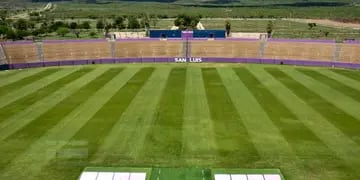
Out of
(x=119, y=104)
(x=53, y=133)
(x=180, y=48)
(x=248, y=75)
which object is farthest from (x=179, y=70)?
(x=53, y=133)

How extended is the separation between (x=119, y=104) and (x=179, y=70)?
73.7ft

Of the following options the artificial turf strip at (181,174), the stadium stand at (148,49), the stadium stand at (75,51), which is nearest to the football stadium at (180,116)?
the artificial turf strip at (181,174)

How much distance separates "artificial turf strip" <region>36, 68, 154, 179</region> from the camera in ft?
88.3

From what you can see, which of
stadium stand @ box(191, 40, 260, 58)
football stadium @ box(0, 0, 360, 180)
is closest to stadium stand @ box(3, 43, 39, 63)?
football stadium @ box(0, 0, 360, 180)

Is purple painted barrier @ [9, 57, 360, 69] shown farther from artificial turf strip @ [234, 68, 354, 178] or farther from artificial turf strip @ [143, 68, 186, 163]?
artificial turf strip @ [234, 68, 354, 178]

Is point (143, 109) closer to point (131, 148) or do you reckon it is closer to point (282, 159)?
point (131, 148)

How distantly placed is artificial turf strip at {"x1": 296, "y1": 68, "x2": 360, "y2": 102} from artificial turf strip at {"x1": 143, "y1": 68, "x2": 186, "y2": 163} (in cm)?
2031

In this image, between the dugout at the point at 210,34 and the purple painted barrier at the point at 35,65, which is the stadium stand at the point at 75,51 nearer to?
the purple painted barrier at the point at 35,65

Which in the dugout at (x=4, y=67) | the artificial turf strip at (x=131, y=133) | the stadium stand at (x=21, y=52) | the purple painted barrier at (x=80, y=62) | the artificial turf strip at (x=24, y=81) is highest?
the stadium stand at (x=21, y=52)

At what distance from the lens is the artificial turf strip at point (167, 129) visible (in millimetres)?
29047

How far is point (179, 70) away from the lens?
62719mm

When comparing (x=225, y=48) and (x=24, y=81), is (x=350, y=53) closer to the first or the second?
(x=225, y=48)

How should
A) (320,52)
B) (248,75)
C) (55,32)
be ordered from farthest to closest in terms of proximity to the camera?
(55,32)
(320,52)
(248,75)

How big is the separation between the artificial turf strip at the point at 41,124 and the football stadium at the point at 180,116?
3.8 inches
